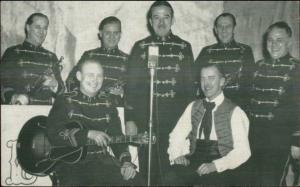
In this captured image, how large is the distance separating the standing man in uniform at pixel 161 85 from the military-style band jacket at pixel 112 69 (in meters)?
0.09

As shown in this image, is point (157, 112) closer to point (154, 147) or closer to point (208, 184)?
point (154, 147)

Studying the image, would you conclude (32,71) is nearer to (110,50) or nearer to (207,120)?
(110,50)

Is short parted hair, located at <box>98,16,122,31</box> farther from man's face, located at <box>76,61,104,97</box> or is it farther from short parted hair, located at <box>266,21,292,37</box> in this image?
short parted hair, located at <box>266,21,292,37</box>

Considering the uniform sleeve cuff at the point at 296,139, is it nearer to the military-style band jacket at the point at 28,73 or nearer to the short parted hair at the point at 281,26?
the short parted hair at the point at 281,26

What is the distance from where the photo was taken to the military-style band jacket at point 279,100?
13.3 ft

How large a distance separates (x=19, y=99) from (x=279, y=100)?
8.89 feet

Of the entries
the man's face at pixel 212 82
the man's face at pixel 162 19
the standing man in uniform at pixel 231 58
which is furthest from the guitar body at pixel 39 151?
the standing man in uniform at pixel 231 58

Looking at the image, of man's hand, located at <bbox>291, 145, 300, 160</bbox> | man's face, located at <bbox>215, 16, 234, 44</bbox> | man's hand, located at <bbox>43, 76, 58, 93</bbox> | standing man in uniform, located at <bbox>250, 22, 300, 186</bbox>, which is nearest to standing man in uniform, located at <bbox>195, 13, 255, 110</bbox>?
man's face, located at <bbox>215, 16, 234, 44</bbox>

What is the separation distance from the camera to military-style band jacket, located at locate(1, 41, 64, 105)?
4.16 m

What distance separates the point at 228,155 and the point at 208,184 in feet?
1.12

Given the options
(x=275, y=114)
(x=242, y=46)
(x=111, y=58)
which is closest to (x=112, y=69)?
(x=111, y=58)

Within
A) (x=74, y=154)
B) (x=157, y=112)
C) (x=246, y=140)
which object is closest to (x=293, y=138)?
(x=246, y=140)

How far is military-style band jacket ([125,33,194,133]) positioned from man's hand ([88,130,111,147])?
42 cm

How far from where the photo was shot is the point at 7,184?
13.1 ft
